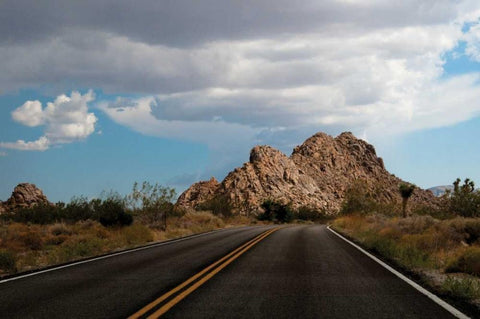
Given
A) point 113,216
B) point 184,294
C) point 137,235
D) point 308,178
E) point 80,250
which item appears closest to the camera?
point 184,294

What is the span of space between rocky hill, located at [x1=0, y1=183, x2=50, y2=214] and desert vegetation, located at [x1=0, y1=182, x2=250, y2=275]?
23.0m

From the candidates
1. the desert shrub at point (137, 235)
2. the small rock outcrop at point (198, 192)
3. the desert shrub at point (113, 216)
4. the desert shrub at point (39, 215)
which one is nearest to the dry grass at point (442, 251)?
the desert shrub at point (137, 235)

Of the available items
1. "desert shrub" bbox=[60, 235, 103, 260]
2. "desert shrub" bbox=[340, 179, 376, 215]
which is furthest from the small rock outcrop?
"desert shrub" bbox=[60, 235, 103, 260]

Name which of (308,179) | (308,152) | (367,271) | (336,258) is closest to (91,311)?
(367,271)

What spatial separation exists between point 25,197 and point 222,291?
237 ft

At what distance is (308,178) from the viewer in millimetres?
118125

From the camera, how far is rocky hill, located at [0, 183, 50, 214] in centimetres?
7156

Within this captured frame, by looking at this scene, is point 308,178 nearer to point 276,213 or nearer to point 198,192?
point 198,192

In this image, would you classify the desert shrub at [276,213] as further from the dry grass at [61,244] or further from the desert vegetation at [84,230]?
the dry grass at [61,244]

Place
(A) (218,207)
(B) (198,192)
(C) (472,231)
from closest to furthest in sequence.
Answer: (C) (472,231)
(A) (218,207)
(B) (198,192)

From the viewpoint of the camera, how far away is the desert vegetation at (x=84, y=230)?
16.7m

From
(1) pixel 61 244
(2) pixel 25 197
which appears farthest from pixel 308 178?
(1) pixel 61 244

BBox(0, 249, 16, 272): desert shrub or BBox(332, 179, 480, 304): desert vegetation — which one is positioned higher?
BBox(0, 249, 16, 272): desert shrub

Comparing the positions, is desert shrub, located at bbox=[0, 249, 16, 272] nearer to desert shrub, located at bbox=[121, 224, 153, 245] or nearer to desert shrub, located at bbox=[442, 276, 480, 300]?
desert shrub, located at bbox=[121, 224, 153, 245]
